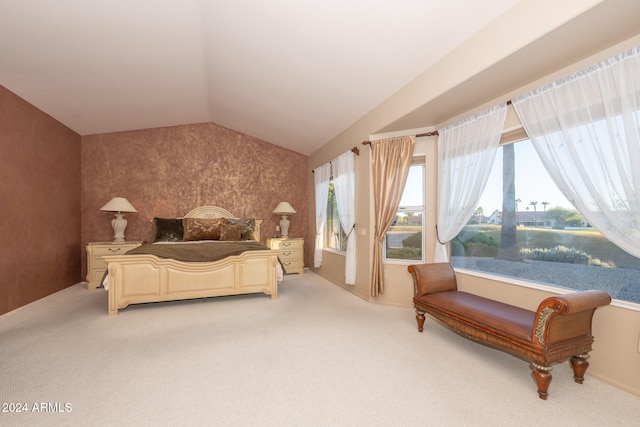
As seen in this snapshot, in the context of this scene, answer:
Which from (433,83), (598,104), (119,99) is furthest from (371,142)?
(119,99)

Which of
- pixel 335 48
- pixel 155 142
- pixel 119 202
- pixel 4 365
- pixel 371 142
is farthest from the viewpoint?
pixel 155 142

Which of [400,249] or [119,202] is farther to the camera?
[119,202]

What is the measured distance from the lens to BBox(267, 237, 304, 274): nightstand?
5566mm

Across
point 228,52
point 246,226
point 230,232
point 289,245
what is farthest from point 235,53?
point 289,245

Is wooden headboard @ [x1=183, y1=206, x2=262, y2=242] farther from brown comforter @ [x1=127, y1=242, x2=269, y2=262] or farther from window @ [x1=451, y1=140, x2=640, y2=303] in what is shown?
window @ [x1=451, y1=140, x2=640, y2=303]

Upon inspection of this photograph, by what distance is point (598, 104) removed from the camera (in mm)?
1980

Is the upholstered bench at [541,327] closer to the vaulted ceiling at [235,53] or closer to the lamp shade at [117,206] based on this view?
the vaulted ceiling at [235,53]

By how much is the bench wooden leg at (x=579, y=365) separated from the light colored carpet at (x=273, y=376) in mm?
79

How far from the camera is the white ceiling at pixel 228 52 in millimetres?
2305

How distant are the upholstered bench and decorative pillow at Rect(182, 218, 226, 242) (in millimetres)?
3779

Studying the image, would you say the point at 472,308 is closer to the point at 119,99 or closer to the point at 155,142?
the point at 119,99

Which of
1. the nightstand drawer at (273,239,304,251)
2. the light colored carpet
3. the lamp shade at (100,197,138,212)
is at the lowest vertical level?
the light colored carpet

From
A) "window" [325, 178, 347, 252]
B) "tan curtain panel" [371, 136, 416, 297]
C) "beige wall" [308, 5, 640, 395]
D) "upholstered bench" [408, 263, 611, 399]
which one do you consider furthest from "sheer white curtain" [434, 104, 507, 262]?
"window" [325, 178, 347, 252]

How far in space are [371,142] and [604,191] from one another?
2.43 m
